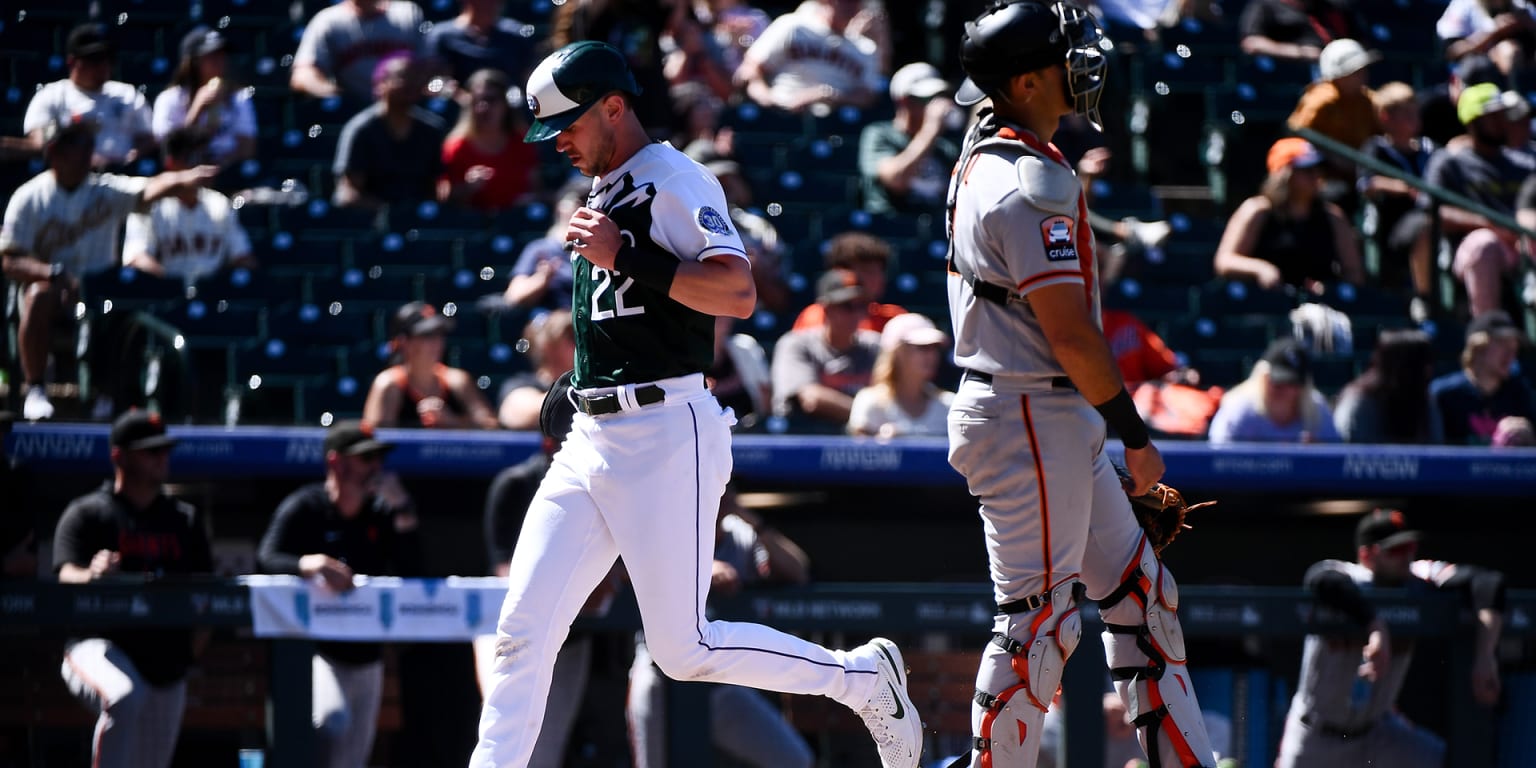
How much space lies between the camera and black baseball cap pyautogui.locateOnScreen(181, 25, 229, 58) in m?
9.51

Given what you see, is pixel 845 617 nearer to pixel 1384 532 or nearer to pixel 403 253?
pixel 1384 532

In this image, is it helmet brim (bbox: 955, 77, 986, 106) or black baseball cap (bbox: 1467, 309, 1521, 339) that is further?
black baseball cap (bbox: 1467, 309, 1521, 339)

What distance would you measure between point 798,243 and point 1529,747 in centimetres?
468

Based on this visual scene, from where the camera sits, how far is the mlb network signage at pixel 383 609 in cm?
586

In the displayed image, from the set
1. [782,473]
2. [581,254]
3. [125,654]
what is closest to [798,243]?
[782,473]

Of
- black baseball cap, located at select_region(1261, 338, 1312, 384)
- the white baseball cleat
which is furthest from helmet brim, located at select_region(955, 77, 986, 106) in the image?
black baseball cap, located at select_region(1261, 338, 1312, 384)

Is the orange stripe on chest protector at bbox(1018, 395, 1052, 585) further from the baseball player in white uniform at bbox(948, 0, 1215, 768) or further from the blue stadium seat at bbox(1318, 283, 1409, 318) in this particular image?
the blue stadium seat at bbox(1318, 283, 1409, 318)

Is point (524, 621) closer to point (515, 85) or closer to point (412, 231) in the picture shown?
point (412, 231)

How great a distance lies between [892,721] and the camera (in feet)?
14.1

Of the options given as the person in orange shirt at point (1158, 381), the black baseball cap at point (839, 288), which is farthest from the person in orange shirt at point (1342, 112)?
the black baseball cap at point (839, 288)

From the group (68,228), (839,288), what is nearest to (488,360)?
(839,288)

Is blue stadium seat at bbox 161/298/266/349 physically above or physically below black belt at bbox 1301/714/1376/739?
above

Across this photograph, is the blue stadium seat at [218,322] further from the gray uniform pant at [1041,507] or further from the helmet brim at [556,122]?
the gray uniform pant at [1041,507]

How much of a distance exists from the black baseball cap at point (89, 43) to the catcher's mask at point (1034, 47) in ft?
21.9
